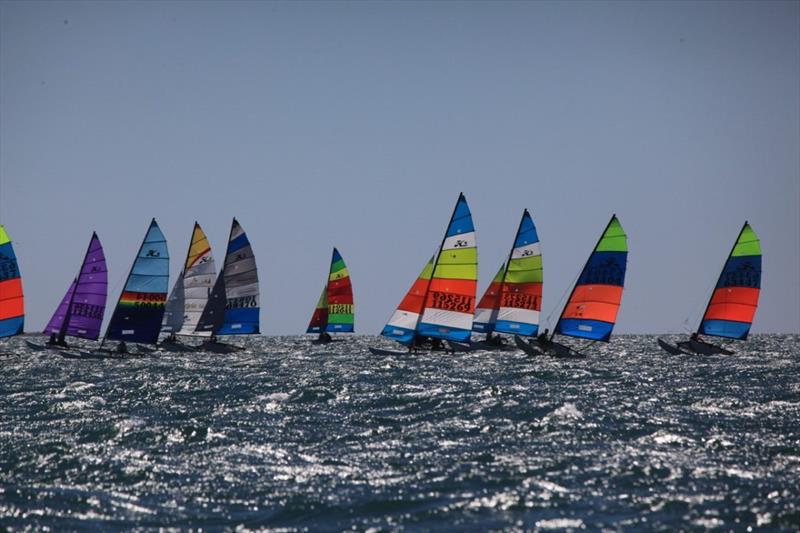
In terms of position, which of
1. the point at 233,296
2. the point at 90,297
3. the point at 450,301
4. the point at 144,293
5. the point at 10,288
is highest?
the point at 450,301

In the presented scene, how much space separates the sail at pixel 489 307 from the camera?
2591 inches

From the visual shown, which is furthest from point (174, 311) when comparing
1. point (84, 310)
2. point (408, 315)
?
point (408, 315)

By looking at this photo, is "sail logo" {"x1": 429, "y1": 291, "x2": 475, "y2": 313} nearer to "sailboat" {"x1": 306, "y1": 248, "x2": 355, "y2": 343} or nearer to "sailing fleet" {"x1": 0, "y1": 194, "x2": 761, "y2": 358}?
"sailing fleet" {"x1": 0, "y1": 194, "x2": 761, "y2": 358}

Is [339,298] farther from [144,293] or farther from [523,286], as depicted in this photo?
[523,286]

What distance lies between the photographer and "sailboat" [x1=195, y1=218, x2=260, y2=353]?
65000 mm

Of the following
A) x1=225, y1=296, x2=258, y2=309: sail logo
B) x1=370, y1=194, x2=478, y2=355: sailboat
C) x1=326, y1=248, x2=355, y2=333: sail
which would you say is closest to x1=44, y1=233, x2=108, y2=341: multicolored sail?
x1=225, y1=296, x2=258, y2=309: sail logo

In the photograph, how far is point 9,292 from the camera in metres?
49.9

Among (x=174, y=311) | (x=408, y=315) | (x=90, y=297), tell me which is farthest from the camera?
(x=174, y=311)

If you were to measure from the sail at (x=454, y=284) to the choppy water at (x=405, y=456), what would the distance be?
17.0 m

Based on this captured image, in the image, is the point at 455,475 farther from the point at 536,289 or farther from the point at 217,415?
the point at 536,289

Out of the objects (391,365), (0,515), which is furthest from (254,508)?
(391,365)

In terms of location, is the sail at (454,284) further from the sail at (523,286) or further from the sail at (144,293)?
the sail at (144,293)

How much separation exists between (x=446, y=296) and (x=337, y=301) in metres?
29.2

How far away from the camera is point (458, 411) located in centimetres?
2684
